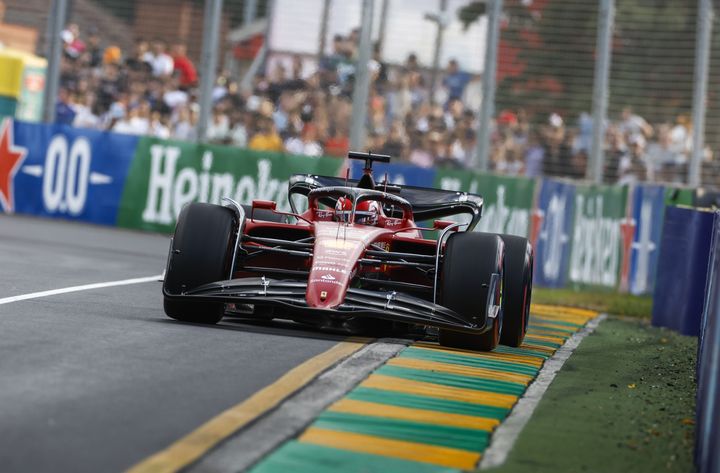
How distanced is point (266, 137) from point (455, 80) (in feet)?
9.65

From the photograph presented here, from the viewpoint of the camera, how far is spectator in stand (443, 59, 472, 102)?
63.7 ft

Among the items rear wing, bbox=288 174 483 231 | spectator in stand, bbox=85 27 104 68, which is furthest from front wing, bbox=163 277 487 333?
spectator in stand, bbox=85 27 104 68

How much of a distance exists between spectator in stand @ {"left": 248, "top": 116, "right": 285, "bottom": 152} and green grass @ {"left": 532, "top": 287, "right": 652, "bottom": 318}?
4.88 m

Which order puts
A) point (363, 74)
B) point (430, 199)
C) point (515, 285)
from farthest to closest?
point (363, 74)
point (430, 199)
point (515, 285)

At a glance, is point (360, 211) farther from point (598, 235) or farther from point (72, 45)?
point (72, 45)

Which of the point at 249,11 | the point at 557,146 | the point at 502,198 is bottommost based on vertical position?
the point at 502,198

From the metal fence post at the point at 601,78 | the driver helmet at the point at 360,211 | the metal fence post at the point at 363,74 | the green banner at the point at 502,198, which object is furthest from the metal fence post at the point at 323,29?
the driver helmet at the point at 360,211

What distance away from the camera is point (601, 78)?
18562mm

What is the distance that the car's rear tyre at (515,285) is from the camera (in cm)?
984

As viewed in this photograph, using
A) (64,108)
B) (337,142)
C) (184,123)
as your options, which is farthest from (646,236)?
(64,108)

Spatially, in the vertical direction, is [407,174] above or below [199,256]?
above

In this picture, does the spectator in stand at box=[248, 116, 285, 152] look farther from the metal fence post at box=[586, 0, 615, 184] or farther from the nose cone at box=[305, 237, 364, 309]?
the nose cone at box=[305, 237, 364, 309]

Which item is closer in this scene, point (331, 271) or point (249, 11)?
point (331, 271)

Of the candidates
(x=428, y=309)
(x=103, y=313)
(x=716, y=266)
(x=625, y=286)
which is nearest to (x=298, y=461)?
(x=716, y=266)
